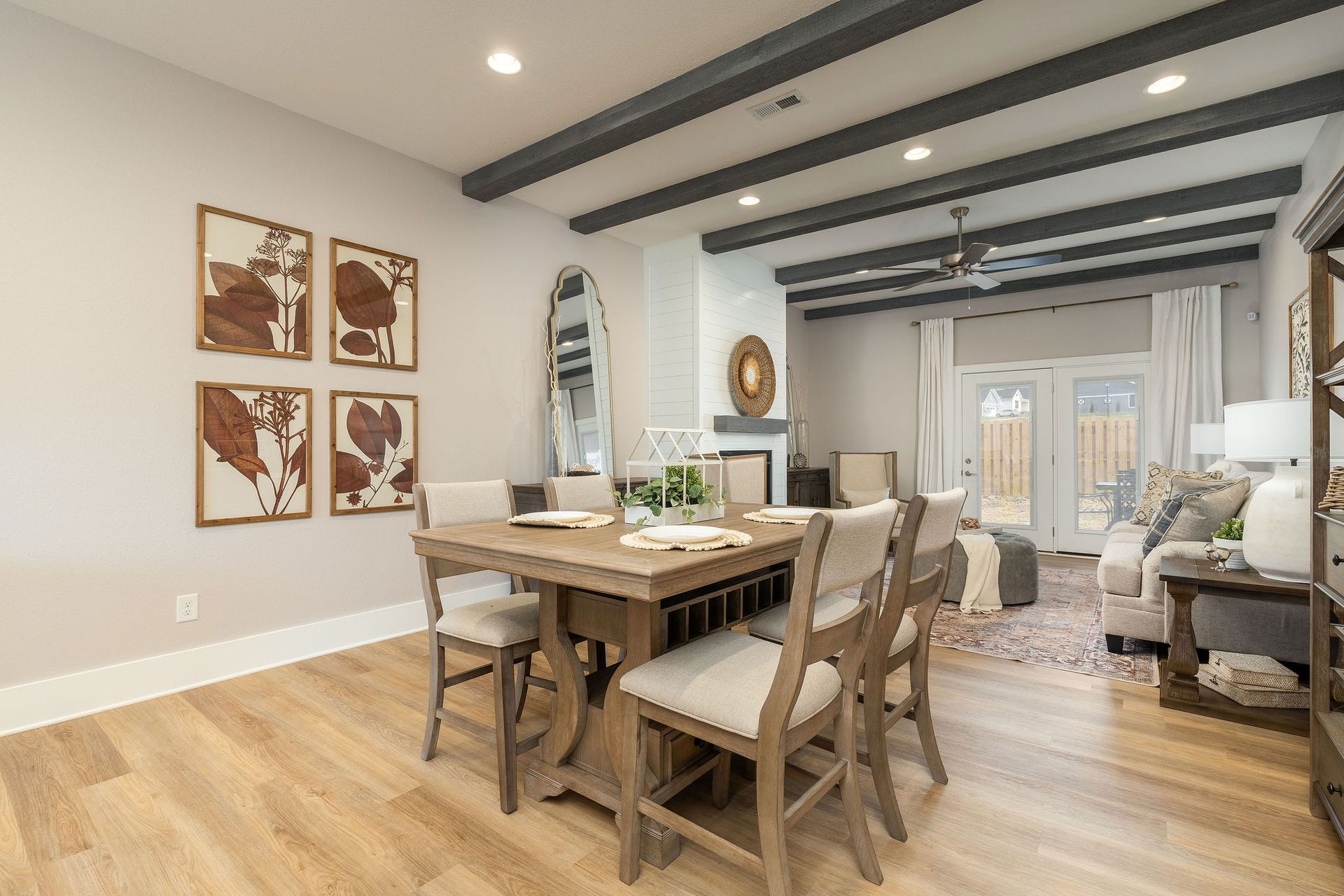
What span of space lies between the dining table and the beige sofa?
2.12 meters

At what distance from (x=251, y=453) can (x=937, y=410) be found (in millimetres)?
6222

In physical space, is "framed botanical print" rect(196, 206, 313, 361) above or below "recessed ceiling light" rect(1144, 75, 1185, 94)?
below

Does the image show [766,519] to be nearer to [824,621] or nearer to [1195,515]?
[824,621]

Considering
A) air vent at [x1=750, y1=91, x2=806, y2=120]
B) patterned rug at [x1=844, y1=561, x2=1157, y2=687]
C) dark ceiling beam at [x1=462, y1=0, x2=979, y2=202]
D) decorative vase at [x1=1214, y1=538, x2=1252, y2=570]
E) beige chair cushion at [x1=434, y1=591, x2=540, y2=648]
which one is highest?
air vent at [x1=750, y1=91, x2=806, y2=120]

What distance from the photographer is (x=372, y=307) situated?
3502 mm

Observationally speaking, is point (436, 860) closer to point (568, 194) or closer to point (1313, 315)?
point (1313, 315)

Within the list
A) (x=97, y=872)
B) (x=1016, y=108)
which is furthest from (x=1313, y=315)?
(x=97, y=872)

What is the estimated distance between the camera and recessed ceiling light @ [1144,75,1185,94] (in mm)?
2885

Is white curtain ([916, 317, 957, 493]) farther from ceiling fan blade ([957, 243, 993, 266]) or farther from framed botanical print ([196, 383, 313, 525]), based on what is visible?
framed botanical print ([196, 383, 313, 525])

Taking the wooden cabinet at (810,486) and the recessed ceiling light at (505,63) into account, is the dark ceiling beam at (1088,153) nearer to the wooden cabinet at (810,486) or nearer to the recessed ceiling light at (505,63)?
the recessed ceiling light at (505,63)

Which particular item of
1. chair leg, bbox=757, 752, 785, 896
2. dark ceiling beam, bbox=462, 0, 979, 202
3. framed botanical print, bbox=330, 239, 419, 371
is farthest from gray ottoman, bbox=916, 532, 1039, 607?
framed botanical print, bbox=330, 239, 419, 371

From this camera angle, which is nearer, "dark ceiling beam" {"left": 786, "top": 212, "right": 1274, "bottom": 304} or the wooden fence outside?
"dark ceiling beam" {"left": 786, "top": 212, "right": 1274, "bottom": 304}

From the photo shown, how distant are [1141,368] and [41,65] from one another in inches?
302

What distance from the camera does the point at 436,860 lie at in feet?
5.29
